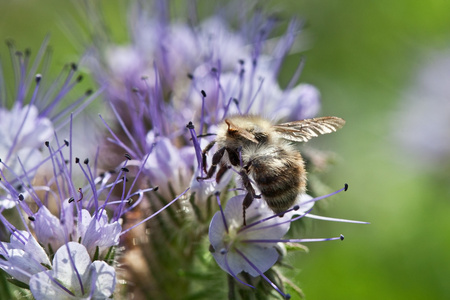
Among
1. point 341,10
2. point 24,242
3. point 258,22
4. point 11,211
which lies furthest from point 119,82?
point 341,10

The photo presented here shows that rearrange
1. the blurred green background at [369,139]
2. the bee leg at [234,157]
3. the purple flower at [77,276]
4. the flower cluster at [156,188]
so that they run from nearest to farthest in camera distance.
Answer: the purple flower at [77,276], the flower cluster at [156,188], the bee leg at [234,157], the blurred green background at [369,139]

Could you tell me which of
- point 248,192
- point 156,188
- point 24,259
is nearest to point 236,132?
point 248,192

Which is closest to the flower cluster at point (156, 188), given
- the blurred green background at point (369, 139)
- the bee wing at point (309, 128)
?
the bee wing at point (309, 128)

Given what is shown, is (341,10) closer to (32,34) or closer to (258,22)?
(258,22)

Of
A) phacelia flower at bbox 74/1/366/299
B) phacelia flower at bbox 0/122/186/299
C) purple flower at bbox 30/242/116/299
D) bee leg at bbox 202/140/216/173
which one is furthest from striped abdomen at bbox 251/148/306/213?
purple flower at bbox 30/242/116/299

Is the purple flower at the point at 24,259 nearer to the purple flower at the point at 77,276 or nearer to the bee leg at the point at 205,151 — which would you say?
the purple flower at the point at 77,276
